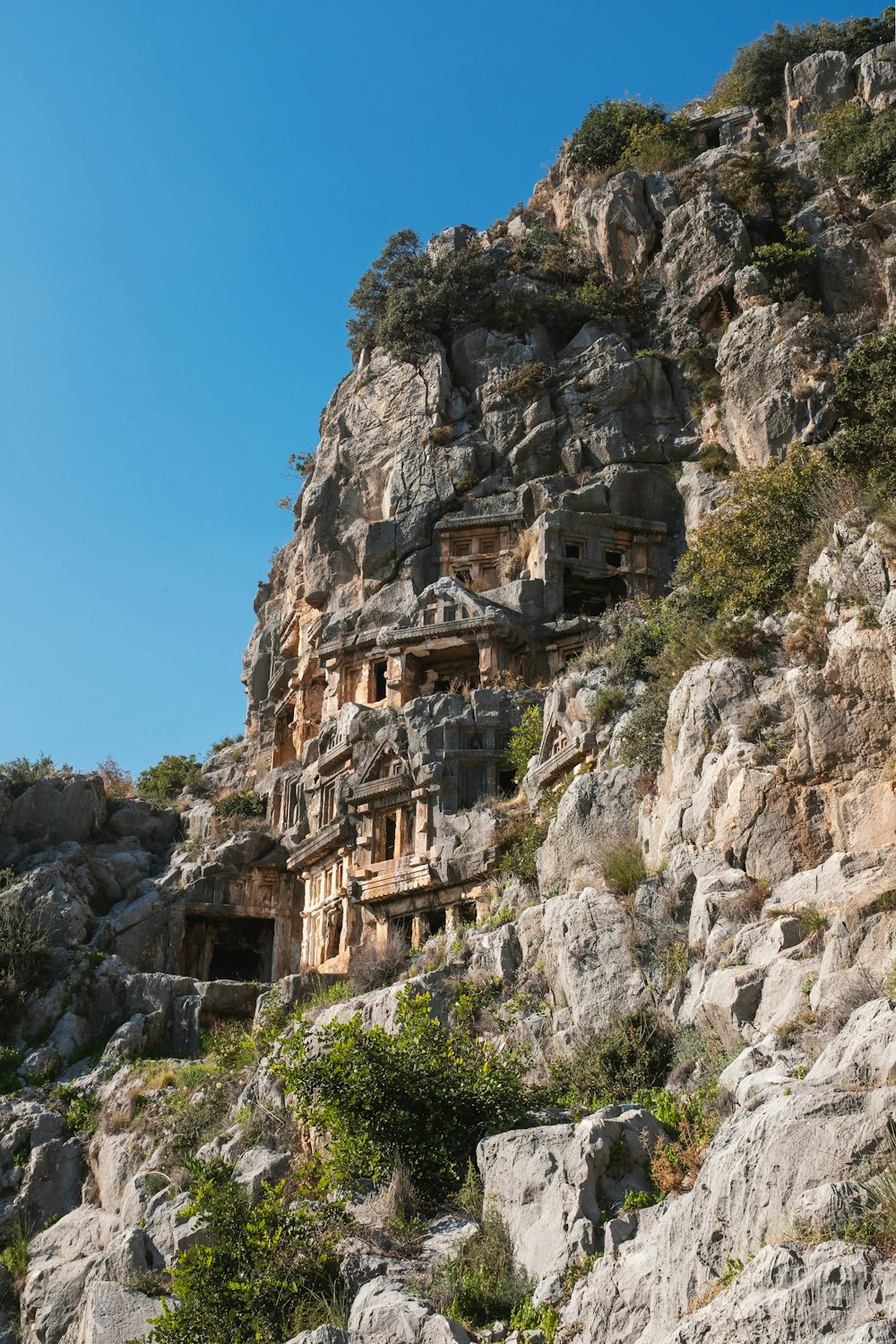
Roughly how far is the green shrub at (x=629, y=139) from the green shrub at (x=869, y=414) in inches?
1168

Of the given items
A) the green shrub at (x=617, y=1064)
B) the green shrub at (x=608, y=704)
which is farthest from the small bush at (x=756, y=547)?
the green shrub at (x=617, y=1064)

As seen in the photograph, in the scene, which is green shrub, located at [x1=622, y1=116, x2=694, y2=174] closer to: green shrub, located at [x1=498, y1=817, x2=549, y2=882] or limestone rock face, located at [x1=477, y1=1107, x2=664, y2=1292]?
green shrub, located at [x1=498, y1=817, x2=549, y2=882]

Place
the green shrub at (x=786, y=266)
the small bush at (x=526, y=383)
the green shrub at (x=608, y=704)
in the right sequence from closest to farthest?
the green shrub at (x=608, y=704) < the green shrub at (x=786, y=266) < the small bush at (x=526, y=383)

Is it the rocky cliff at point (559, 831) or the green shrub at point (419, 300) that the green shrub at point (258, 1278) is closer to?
the rocky cliff at point (559, 831)

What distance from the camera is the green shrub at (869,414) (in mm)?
19109

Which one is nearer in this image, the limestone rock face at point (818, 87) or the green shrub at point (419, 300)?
the green shrub at point (419, 300)

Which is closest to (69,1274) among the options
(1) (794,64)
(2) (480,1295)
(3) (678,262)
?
(2) (480,1295)

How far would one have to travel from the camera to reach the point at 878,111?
46.3 m

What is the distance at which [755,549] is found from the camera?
21.8 meters

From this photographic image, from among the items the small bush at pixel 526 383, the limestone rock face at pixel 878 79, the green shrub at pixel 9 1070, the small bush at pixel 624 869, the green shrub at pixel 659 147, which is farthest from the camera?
the green shrub at pixel 659 147

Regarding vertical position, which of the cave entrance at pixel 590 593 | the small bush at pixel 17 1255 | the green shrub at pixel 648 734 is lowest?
the small bush at pixel 17 1255

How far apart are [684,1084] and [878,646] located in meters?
5.58

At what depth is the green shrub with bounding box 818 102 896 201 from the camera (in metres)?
44.5

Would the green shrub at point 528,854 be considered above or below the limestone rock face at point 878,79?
below
